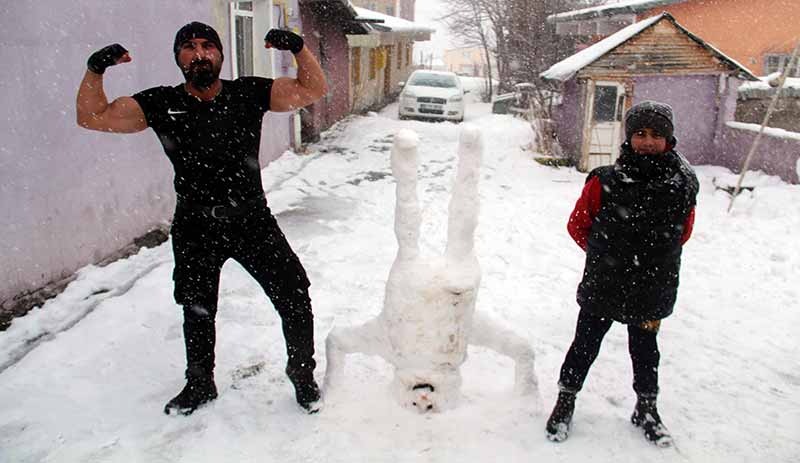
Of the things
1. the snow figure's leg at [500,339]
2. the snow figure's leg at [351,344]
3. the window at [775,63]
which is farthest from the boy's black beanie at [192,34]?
the window at [775,63]

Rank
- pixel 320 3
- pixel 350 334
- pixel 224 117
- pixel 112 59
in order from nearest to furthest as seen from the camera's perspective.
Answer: pixel 112 59, pixel 224 117, pixel 350 334, pixel 320 3

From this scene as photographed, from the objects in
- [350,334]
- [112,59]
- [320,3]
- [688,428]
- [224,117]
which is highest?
[320,3]

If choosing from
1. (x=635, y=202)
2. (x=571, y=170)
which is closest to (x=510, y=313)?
(x=635, y=202)

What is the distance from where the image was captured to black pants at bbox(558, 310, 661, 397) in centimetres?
279

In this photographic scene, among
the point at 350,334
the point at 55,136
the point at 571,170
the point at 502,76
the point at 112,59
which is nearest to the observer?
the point at 112,59

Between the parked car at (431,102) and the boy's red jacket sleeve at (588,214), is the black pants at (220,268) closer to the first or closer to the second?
the boy's red jacket sleeve at (588,214)

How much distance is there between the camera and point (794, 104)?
10.9 metres

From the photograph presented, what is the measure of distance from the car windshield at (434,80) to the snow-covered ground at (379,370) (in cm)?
1218

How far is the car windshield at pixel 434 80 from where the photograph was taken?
18.3 metres

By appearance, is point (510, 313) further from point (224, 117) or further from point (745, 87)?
point (745, 87)

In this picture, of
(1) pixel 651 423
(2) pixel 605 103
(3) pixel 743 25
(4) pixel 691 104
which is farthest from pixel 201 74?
(3) pixel 743 25

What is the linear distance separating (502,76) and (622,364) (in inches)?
954

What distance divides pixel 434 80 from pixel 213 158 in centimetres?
1647

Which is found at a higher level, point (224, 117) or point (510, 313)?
point (224, 117)
